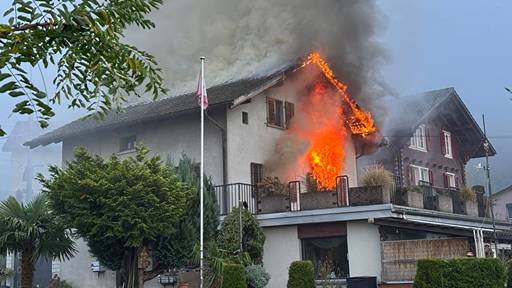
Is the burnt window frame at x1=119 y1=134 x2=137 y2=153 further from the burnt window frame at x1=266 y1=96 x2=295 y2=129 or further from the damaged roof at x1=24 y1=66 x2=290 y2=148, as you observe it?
the burnt window frame at x1=266 y1=96 x2=295 y2=129

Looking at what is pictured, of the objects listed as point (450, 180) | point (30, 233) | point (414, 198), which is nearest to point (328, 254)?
point (414, 198)

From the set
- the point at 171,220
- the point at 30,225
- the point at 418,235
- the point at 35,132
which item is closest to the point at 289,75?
the point at 418,235

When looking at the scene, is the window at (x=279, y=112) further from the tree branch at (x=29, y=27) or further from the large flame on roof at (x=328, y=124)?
the tree branch at (x=29, y=27)

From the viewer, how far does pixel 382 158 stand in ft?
101

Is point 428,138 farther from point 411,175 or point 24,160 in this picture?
point 24,160

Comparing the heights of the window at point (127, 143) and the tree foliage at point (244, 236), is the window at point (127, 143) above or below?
above

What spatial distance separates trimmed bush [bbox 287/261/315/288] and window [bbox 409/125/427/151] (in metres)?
16.9

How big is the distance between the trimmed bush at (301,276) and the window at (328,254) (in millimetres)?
1967

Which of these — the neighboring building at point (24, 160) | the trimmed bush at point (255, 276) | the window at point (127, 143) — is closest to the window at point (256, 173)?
the trimmed bush at point (255, 276)

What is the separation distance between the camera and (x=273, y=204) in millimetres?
18547

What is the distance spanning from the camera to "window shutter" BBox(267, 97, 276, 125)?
21.6 m

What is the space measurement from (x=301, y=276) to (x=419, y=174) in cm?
1747

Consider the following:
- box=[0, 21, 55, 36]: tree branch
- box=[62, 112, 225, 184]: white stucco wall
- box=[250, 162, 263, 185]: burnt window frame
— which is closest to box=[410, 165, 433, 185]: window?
box=[250, 162, 263, 185]: burnt window frame

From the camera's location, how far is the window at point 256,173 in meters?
20.5
